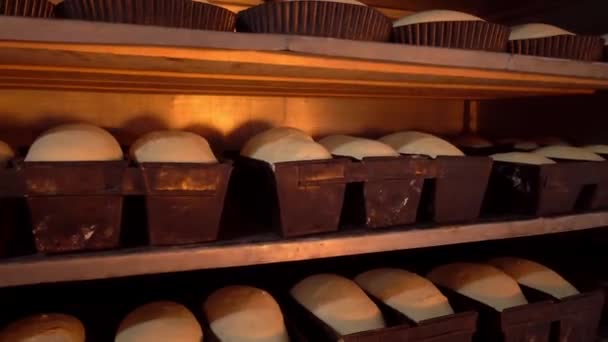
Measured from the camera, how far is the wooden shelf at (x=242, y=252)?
0.76 metres

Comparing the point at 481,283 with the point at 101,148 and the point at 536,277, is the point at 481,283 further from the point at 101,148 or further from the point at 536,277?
the point at 101,148

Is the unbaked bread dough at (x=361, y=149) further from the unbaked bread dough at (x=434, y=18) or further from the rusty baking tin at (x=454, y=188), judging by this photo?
the unbaked bread dough at (x=434, y=18)

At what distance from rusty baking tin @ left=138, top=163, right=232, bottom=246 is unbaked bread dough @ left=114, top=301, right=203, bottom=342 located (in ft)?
0.66

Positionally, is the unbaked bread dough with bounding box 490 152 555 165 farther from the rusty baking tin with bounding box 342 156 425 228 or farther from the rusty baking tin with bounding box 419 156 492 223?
the rusty baking tin with bounding box 342 156 425 228

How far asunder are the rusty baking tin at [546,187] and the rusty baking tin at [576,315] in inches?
8.6

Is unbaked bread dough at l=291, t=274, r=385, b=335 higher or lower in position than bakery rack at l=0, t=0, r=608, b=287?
lower

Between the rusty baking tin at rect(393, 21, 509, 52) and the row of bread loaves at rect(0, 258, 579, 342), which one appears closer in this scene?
the row of bread loaves at rect(0, 258, 579, 342)

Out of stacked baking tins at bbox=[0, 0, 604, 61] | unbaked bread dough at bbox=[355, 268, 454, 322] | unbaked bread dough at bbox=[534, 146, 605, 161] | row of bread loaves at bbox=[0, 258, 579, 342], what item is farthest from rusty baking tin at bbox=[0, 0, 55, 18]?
unbaked bread dough at bbox=[534, 146, 605, 161]

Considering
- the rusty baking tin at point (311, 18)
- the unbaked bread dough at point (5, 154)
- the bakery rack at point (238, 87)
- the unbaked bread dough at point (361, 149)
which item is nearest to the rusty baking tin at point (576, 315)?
the bakery rack at point (238, 87)

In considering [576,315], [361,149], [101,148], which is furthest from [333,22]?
[576,315]

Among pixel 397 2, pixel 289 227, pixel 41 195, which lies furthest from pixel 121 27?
pixel 397 2

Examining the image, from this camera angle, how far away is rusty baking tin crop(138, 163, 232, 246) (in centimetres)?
81

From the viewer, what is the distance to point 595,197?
1204 mm

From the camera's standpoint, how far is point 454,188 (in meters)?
1.06
